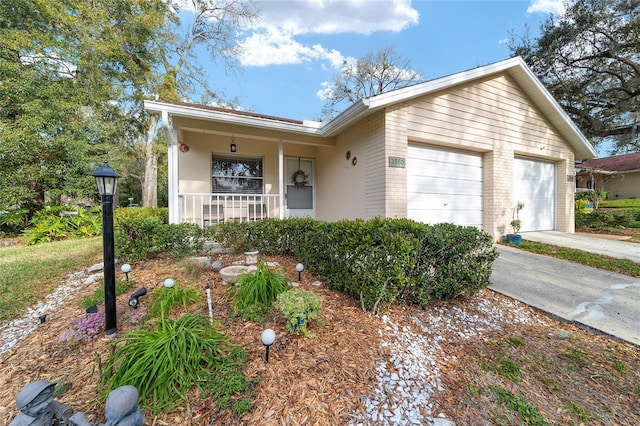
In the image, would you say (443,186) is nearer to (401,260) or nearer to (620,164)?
(401,260)

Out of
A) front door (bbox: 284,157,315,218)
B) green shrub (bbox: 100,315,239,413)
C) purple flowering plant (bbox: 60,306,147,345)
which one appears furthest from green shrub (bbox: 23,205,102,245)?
green shrub (bbox: 100,315,239,413)

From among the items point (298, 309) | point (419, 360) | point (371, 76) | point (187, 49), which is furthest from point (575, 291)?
point (187, 49)

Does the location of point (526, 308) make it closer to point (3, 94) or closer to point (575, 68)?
point (575, 68)

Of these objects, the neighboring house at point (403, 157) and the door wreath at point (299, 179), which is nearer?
the neighboring house at point (403, 157)

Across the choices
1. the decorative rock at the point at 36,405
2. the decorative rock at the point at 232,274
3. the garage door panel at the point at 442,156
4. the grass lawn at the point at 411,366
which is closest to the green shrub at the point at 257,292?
the grass lawn at the point at 411,366

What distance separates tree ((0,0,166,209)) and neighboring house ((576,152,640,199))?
88.9ft

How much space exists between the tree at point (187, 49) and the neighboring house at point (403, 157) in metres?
9.95

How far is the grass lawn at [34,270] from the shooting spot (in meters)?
3.47

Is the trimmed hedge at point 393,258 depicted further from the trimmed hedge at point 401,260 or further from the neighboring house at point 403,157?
the neighboring house at point 403,157

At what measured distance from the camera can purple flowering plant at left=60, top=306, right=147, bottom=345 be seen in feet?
8.05

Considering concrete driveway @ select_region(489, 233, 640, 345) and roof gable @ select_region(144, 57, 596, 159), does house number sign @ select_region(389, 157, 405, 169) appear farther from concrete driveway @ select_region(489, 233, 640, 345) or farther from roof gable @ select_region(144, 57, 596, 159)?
concrete driveway @ select_region(489, 233, 640, 345)

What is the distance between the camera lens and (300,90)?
1393 cm

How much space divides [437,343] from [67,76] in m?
15.9

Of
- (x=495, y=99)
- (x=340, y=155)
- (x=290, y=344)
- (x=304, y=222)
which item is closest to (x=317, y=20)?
(x=340, y=155)
